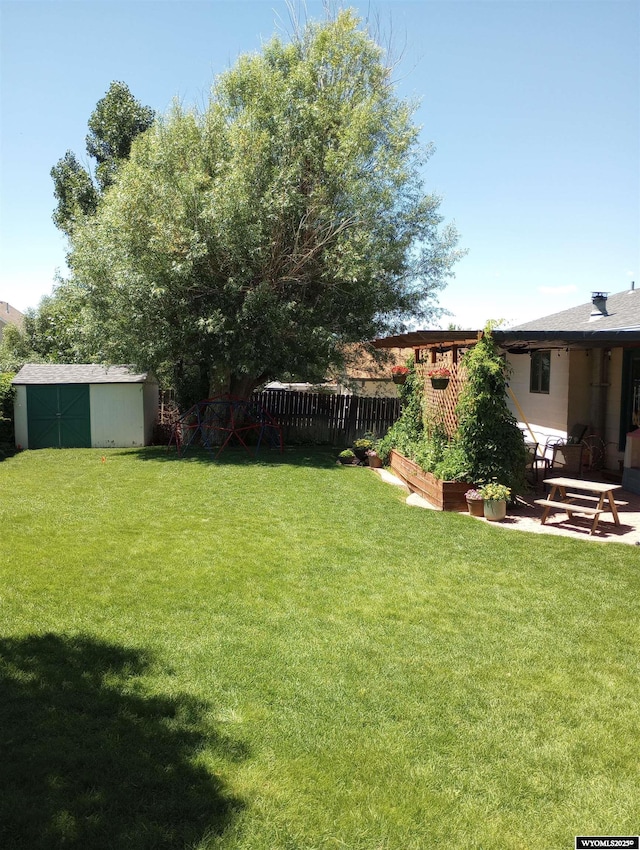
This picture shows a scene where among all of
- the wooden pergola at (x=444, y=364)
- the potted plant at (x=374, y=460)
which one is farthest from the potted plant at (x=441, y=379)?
the potted plant at (x=374, y=460)

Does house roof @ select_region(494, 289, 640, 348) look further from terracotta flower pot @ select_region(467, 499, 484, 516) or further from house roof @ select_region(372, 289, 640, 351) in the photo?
terracotta flower pot @ select_region(467, 499, 484, 516)

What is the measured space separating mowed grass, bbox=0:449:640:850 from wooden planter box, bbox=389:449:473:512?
1.33m

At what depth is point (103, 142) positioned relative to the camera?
2364 centimetres

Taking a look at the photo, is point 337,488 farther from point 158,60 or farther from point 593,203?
point 158,60

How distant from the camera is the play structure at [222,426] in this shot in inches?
598

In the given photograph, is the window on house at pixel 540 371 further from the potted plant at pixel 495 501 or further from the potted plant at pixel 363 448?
the potted plant at pixel 495 501

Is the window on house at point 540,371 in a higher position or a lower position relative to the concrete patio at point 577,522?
higher

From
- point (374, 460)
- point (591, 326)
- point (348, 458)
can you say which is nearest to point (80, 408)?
point (348, 458)

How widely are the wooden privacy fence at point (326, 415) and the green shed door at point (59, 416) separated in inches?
191

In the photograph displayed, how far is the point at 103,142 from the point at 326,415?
15.8 meters

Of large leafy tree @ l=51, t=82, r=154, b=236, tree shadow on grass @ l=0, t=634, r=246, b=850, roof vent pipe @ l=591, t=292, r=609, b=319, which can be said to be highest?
large leafy tree @ l=51, t=82, r=154, b=236

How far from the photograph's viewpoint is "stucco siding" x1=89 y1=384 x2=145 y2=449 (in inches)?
649

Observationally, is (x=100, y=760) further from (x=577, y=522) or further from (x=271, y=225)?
(x=271, y=225)

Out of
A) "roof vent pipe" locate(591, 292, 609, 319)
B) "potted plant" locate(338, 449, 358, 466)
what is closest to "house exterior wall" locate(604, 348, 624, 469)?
"roof vent pipe" locate(591, 292, 609, 319)
